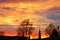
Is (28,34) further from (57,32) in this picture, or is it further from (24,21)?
(57,32)

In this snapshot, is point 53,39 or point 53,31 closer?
point 53,39

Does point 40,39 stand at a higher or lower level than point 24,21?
lower

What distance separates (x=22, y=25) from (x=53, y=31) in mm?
13923

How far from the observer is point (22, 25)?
97.6 m

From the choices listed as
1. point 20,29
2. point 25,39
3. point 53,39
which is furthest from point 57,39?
point 20,29

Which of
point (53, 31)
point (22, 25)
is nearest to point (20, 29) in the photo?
point (22, 25)

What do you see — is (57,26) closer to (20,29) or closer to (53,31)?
(53,31)

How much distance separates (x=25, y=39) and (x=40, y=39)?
18.3 meters

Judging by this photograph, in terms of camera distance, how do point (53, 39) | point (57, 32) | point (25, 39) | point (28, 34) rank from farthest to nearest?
1. point (57, 32)
2. point (28, 34)
3. point (25, 39)
4. point (53, 39)

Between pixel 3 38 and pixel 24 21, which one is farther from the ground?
pixel 24 21

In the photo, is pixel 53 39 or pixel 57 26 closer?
pixel 53 39

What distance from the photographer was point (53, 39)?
82625mm

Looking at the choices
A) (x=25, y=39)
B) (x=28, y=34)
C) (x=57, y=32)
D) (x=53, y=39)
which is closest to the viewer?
(x=53, y=39)

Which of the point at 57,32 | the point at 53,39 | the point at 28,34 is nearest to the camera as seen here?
the point at 53,39
